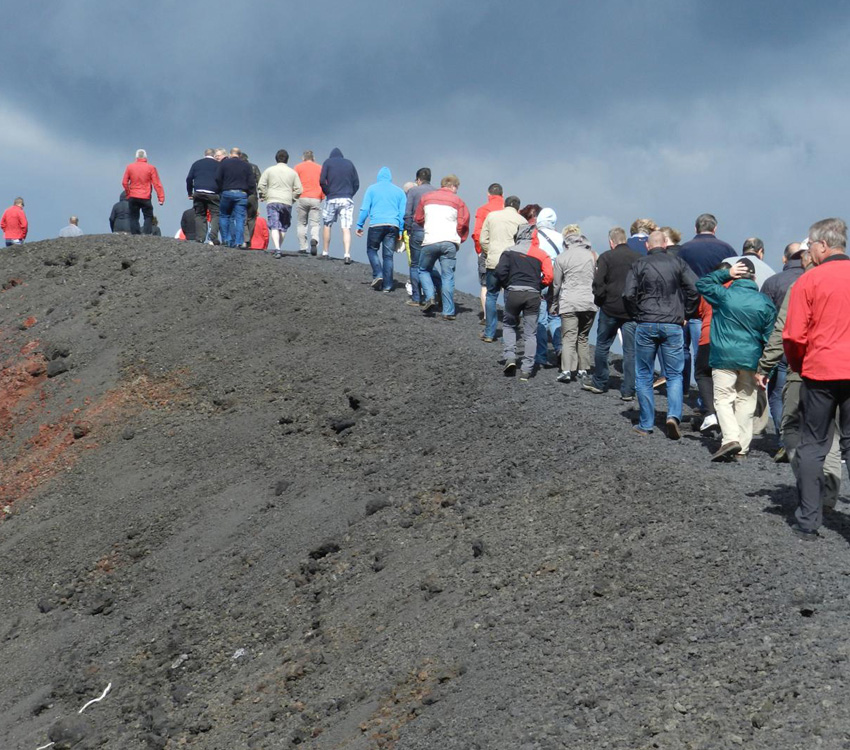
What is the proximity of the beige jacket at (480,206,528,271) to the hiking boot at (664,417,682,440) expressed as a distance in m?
4.79

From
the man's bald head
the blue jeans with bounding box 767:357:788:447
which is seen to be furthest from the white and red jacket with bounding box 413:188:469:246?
the blue jeans with bounding box 767:357:788:447

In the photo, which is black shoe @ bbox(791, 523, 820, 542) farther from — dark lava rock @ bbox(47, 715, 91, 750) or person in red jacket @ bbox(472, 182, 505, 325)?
person in red jacket @ bbox(472, 182, 505, 325)

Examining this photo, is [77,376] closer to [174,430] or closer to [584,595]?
[174,430]

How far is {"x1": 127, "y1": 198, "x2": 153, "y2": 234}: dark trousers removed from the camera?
2328 cm

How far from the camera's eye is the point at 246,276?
1997 cm

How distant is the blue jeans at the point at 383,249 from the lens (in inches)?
741

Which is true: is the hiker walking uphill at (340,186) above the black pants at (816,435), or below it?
above

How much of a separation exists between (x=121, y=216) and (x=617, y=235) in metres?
14.1

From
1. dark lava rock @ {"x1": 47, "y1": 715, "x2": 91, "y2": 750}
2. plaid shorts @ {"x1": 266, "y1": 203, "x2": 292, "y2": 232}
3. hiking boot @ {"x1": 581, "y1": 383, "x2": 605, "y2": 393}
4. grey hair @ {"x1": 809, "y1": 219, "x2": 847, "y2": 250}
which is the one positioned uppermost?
plaid shorts @ {"x1": 266, "y1": 203, "x2": 292, "y2": 232}

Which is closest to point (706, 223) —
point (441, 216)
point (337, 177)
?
point (441, 216)

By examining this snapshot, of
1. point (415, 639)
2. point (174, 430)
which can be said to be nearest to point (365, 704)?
point (415, 639)

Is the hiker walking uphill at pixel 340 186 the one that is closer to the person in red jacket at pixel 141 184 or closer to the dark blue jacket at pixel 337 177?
the dark blue jacket at pixel 337 177

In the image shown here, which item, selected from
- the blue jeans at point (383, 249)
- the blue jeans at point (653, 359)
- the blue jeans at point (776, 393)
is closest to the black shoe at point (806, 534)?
the blue jeans at point (653, 359)

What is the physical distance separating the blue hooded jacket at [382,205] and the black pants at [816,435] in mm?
10355
